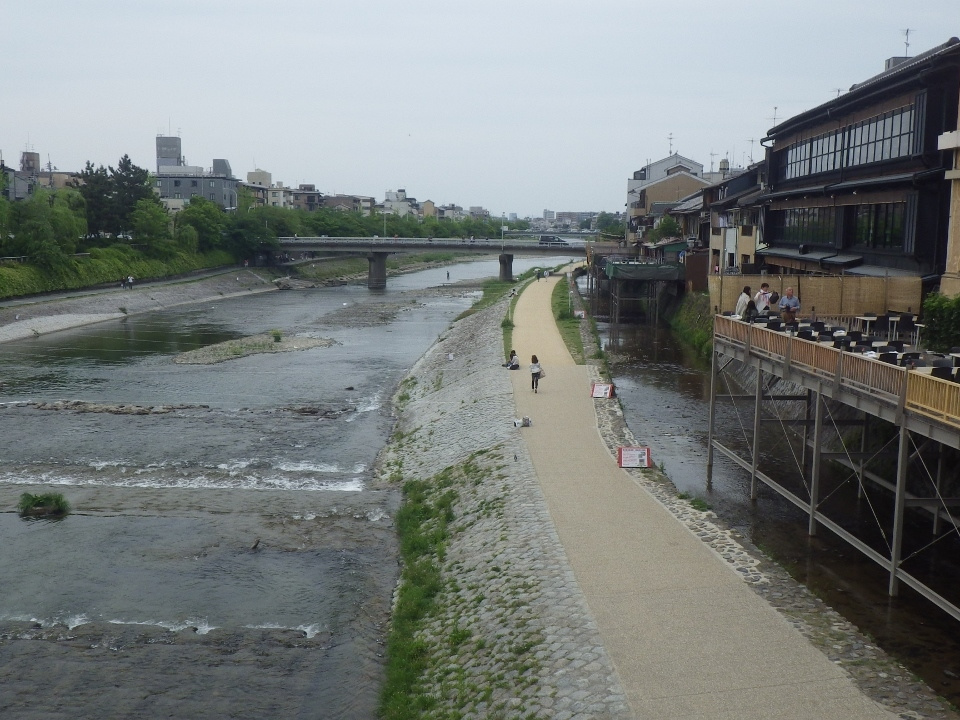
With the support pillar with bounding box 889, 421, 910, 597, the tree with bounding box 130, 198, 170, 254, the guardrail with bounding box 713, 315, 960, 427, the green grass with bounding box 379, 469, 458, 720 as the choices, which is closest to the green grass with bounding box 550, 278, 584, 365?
the green grass with bounding box 379, 469, 458, 720

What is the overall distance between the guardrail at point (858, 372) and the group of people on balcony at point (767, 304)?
11.3 feet

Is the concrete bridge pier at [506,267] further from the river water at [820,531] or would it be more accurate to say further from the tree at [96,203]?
the river water at [820,531]

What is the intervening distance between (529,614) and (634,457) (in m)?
7.17

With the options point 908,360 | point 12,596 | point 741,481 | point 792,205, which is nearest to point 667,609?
point 908,360

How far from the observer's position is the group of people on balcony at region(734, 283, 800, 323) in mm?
21625

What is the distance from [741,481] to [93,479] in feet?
52.5

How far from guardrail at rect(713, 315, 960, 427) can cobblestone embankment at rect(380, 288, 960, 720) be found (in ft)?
10.3

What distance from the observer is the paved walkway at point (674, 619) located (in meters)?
9.59

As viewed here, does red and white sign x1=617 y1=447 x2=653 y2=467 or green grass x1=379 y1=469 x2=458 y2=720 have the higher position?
red and white sign x1=617 y1=447 x2=653 y2=467

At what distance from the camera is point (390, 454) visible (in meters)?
24.5

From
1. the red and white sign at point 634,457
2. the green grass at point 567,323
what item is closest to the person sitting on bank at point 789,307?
the red and white sign at point 634,457

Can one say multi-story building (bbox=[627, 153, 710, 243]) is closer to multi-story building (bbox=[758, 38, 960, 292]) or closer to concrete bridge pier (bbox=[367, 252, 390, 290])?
concrete bridge pier (bbox=[367, 252, 390, 290])

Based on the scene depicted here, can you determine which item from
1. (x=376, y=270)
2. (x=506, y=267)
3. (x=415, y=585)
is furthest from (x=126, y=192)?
(x=415, y=585)

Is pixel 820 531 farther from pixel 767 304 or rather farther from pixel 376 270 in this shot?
pixel 376 270
